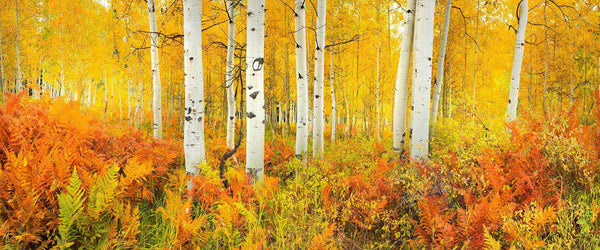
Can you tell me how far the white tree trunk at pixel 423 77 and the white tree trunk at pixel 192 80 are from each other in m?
3.20

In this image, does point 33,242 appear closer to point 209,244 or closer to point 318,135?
point 209,244

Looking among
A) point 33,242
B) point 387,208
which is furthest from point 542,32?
point 33,242

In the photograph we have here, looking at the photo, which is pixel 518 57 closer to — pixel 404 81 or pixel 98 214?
pixel 404 81

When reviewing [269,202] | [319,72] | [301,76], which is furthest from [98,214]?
[319,72]

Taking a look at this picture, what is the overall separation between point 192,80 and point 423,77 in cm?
337

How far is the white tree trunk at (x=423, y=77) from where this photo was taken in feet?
14.4

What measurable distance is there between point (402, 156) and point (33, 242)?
4921 mm

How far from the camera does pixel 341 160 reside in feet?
18.8

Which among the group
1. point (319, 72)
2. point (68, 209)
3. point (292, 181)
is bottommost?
point (292, 181)

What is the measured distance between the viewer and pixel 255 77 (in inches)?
151

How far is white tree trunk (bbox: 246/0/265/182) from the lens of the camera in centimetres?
381

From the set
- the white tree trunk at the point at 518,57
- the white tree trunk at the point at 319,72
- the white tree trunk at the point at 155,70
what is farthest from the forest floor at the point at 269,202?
the white tree trunk at the point at 155,70

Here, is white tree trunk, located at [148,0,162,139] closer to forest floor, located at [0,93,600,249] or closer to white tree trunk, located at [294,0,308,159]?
white tree trunk, located at [294,0,308,159]

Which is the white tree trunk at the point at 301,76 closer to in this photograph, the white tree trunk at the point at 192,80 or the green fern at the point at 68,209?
the white tree trunk at the point at 192,80
